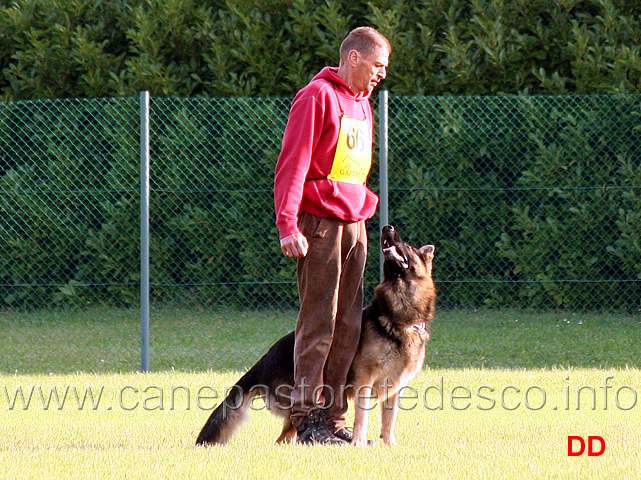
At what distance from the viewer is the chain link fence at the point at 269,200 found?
30.8ft

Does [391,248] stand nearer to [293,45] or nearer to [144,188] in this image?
[144,188]

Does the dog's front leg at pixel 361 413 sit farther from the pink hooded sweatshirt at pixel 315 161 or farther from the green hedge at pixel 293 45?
the green hedge at pixel 293 45

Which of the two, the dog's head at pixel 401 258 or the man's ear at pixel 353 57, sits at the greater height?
the man's ear at pixel 353 57

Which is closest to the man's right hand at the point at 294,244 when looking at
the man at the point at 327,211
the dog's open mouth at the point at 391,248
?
the man at the point at 327,211

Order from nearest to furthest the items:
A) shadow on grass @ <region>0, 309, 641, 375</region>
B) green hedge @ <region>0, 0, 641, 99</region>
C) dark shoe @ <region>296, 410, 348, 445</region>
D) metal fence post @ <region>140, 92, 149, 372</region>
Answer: dark shoe @ <region>296, 410, 348, 445</region> < metal fence post @ <region>140, 92, 149, 372</region> < shadow on grass @ <region>0, 309, 641, 375</region> < green hedge @ <region>0, 0, 641, 99</region>

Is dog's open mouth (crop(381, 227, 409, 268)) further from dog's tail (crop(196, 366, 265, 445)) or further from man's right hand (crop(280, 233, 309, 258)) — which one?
dog's tail (crop(196, 366, 265, 445))

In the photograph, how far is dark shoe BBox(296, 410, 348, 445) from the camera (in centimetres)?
498

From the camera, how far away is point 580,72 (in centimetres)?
975

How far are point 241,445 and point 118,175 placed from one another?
565 centimetres

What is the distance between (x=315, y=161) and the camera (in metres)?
4.89

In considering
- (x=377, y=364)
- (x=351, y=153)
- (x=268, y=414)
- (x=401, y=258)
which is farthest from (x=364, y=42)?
(x=268, y=414)

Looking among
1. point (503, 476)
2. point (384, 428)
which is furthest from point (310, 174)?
point (503, 476)

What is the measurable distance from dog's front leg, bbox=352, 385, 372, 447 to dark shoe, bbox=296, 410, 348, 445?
0.27 feet

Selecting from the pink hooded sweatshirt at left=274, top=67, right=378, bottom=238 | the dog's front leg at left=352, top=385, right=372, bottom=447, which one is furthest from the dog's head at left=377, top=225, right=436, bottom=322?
the dog's front leg at left=352, top=385, right=372, bottom=447
